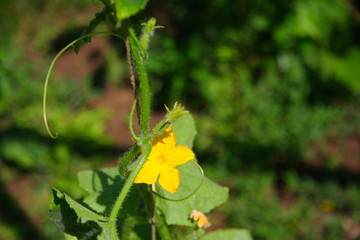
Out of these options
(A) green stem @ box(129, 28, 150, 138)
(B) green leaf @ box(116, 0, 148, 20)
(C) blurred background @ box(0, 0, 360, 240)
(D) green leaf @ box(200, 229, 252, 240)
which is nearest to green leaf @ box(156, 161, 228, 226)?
(D) green leaf @ box(200, 229, 252, 240)

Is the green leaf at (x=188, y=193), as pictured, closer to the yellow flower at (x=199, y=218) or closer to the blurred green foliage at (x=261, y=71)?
the yellow flower at (x=199, y=218)

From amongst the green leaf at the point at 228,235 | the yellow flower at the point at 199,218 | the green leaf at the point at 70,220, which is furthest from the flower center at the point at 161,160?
the green leaf at the point at 228,235

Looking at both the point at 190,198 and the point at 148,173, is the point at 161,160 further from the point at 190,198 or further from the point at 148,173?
the point at 190,198

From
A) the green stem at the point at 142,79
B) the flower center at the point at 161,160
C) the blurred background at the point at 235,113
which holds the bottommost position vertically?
the flower center at the point at 161,160

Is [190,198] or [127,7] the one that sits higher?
[127,7]

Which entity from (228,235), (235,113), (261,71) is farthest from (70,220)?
(261,71)
